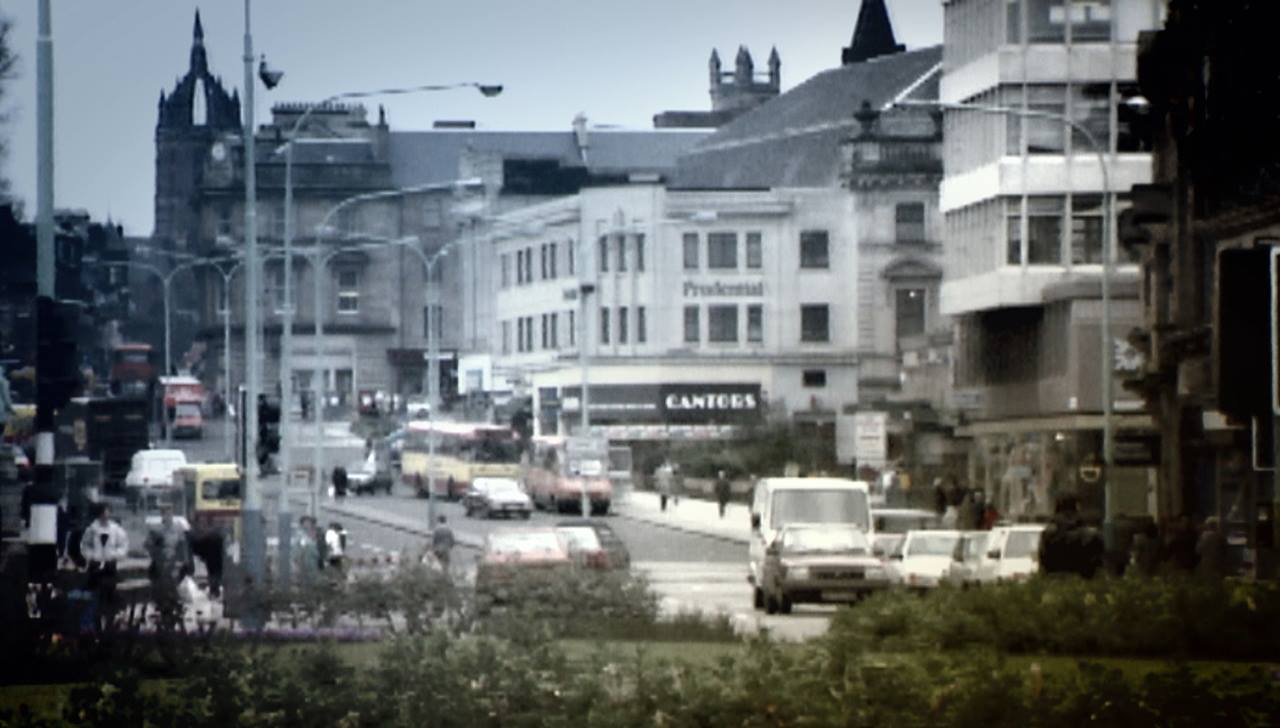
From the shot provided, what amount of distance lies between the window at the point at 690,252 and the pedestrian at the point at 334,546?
22137mm

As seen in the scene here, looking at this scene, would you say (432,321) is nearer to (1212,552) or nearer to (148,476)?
(148,476)

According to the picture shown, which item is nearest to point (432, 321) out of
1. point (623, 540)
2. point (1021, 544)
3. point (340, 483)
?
point (340, 483)

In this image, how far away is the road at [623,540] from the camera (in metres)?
42.2

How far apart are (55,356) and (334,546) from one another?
1885 centimetres

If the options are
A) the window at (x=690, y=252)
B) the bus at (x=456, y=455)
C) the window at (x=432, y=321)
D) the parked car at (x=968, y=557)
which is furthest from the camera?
the window at (x=432, y=321)

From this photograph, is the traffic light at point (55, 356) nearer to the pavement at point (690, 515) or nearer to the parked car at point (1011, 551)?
the parked car at point (1011, 551)

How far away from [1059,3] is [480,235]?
736 inches

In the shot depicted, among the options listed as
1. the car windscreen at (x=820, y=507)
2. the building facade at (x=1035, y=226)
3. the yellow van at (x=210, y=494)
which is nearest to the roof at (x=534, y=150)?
the building facade at (x=1035, y=226)

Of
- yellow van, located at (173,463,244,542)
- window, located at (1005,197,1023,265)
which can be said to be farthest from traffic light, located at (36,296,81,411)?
window, located at (1005,197,1023,265)

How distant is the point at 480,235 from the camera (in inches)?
3135

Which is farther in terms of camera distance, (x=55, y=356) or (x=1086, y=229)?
(x=1086, y=229)

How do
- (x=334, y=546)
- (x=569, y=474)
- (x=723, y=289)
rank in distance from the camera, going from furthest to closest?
(x=723, y=289), (x=569, y=474), (x=334, y=546)

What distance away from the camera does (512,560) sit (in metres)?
41.5

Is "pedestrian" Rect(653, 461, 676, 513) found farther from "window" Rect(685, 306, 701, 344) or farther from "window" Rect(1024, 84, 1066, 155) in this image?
"window" Rect(1024, 84, 1066, 155)
